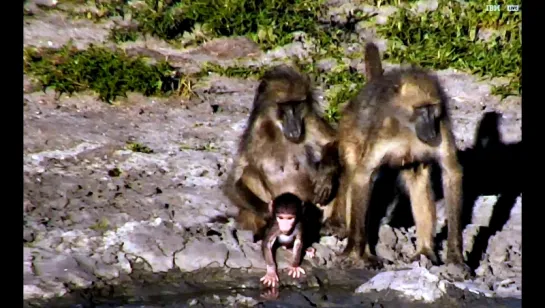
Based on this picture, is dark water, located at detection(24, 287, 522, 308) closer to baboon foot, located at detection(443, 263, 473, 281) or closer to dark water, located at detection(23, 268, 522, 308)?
dark water, located at detection(23, 268, 522, 308)

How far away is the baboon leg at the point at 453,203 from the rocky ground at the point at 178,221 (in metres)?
0.18

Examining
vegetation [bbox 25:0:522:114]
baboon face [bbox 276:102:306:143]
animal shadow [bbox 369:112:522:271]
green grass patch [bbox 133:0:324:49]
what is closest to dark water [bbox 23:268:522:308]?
animal shadow [bbox 369:112:522:271]

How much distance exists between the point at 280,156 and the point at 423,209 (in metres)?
1.03

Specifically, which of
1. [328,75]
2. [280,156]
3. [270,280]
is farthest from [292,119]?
[328,75]

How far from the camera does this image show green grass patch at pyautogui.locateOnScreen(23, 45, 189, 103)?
11058 mm

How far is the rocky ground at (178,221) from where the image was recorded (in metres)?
7.29

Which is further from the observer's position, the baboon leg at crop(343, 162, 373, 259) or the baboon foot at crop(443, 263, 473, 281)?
the baboon leg at crop(343, 162, 373, 259)

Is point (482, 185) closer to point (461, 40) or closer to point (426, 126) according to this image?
point (426, 126)

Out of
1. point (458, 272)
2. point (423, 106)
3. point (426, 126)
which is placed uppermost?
point (423, 106)

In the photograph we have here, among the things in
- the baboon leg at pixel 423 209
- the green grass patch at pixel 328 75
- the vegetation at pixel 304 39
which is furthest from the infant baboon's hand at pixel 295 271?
the green grass patch at pixel 328 75

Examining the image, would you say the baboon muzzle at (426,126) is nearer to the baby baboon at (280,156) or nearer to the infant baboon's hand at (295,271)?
the baby baboon at (280,156)

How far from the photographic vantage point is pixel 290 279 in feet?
24.9

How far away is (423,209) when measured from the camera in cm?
809

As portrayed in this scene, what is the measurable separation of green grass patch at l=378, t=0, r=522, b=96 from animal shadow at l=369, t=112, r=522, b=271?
3.53 feet
